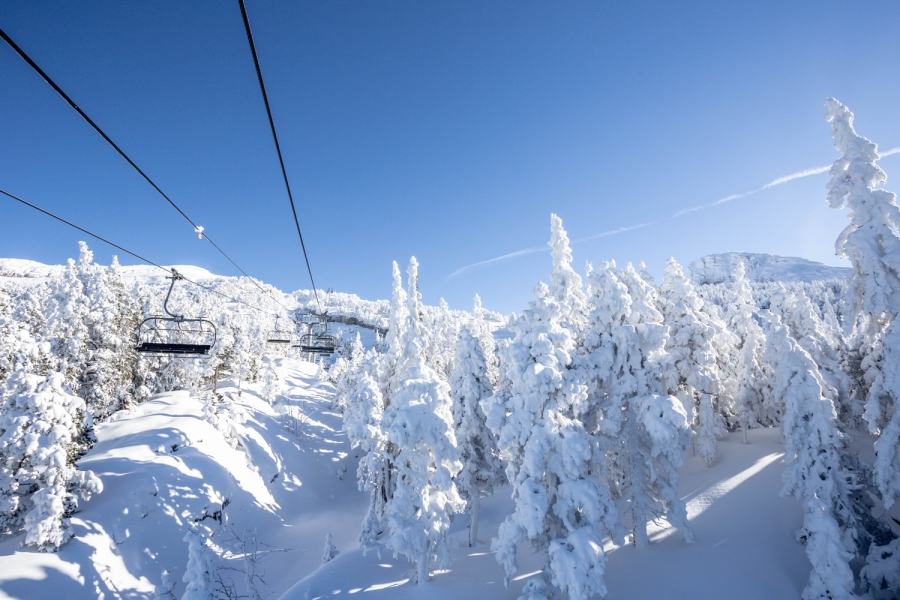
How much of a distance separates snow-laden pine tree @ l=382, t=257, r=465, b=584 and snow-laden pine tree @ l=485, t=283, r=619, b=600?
11.6 ft

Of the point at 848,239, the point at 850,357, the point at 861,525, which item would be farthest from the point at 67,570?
the point at 850,357

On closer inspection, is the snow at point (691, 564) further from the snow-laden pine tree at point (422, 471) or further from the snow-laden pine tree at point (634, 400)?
the snow-laden pine tree at point (422, 471)

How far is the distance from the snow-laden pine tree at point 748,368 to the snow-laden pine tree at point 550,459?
63.1ft

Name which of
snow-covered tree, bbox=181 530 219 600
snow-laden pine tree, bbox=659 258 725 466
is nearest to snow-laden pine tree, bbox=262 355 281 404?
snow-covered tree, bbox=181 530 219 600

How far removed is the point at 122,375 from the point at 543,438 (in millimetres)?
36168

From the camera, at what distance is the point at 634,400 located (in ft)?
52.6

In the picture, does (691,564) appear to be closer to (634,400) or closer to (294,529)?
(634,400)

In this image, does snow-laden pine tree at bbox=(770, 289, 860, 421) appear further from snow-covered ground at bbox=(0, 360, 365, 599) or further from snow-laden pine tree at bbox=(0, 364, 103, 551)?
snow-laden pine tree at bbox=(0, 364, 103, 551)

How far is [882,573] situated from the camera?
39.8 feet

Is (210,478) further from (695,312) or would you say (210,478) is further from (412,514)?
(695,312)

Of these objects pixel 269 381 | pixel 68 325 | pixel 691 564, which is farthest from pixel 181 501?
Result: pixel 691 564

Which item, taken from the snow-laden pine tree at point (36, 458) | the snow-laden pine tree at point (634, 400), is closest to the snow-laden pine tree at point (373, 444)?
the snow-laden pine tree at point (634, 400)

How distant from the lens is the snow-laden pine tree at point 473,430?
69.1ft

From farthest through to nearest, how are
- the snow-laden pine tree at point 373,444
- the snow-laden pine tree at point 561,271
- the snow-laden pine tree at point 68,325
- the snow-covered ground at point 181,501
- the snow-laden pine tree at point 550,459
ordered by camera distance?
the snow-laden pine tree at point 68,325 < the snow-laden pine tree at point 373,444 < the snow-covered ground at point 181,501 < the snow-laden pine tree at point 561,271 < the snow-laden pine tree at point 550,459
